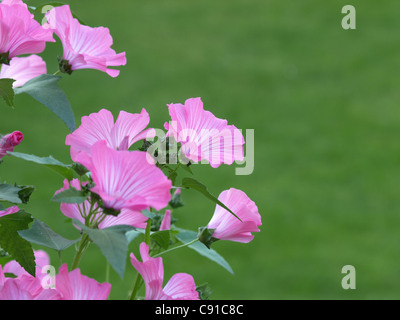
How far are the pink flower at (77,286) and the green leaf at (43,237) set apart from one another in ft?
A: 0.18

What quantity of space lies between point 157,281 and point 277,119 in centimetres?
246

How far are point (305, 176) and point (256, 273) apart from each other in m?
0.55

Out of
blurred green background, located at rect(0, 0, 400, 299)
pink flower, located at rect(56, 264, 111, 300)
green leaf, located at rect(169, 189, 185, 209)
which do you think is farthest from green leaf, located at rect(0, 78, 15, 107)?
blurred green background, located at rect(0, 0, 400, 299)

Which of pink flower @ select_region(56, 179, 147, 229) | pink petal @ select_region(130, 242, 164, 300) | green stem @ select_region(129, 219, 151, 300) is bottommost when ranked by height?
pink petal @ select_region(130, 242, 164, 300)

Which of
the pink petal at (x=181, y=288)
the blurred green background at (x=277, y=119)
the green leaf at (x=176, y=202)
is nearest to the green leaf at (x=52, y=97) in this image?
the pink petal at (x=181, y=288)

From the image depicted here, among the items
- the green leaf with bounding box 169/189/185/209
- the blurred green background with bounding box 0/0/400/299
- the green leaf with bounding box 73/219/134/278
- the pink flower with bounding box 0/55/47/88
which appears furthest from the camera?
the blurred green background with bounding box 0/0/400/299

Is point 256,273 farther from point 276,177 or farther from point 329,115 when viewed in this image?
point 329,115

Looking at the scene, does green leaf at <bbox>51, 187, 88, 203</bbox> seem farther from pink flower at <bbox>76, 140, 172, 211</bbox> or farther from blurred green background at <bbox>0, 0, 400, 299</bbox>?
blurred green background at <bbox>0, 0, 400, 299</bbox>

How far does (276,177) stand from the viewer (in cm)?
244

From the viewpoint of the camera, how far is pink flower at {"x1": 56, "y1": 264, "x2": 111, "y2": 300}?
353mm

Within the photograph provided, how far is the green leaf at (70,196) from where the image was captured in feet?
1.11

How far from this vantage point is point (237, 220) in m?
0.45

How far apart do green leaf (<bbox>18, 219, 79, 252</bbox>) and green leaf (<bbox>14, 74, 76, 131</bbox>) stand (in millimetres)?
72

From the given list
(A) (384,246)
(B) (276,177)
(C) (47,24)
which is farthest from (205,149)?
(B) (276,177)
